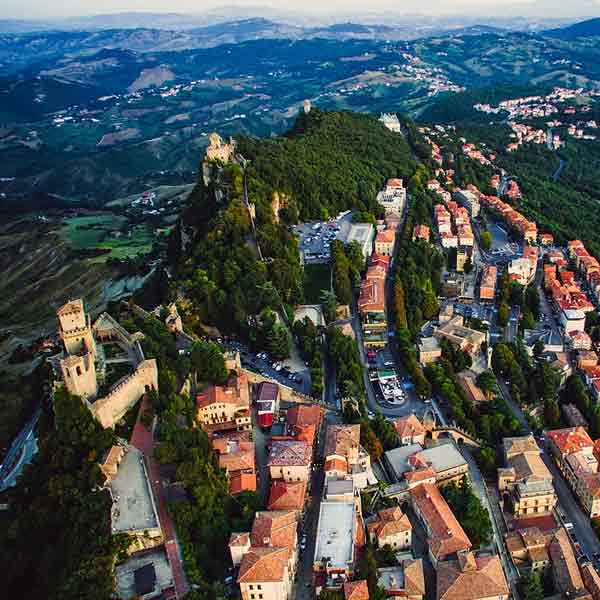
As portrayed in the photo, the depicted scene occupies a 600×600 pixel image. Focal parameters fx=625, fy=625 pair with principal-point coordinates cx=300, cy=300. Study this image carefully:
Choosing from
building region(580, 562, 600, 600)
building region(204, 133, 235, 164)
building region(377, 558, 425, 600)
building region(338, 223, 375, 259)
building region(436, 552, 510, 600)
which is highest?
building region(204, 133, 235, 164)

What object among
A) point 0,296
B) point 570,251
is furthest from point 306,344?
point 0,296

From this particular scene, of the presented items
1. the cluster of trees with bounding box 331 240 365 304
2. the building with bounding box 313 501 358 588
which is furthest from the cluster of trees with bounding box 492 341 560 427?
the building with bounding box 313 501 358 588

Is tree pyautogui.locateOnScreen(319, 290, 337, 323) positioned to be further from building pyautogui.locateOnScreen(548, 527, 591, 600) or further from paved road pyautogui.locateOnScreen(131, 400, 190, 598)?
building pyautogui.locateOnScreen(548, 527, 591, 600)

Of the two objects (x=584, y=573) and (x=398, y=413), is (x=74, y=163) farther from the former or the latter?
(x=584, y=573)

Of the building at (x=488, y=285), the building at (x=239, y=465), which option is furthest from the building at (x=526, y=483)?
the building at (x=488, y=285)

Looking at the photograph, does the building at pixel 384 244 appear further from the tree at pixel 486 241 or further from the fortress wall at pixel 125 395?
the fortress wall at pixel 125 395

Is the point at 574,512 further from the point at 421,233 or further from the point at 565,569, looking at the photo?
the point at 421,233

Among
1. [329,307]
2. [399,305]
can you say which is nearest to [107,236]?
[329,307]
